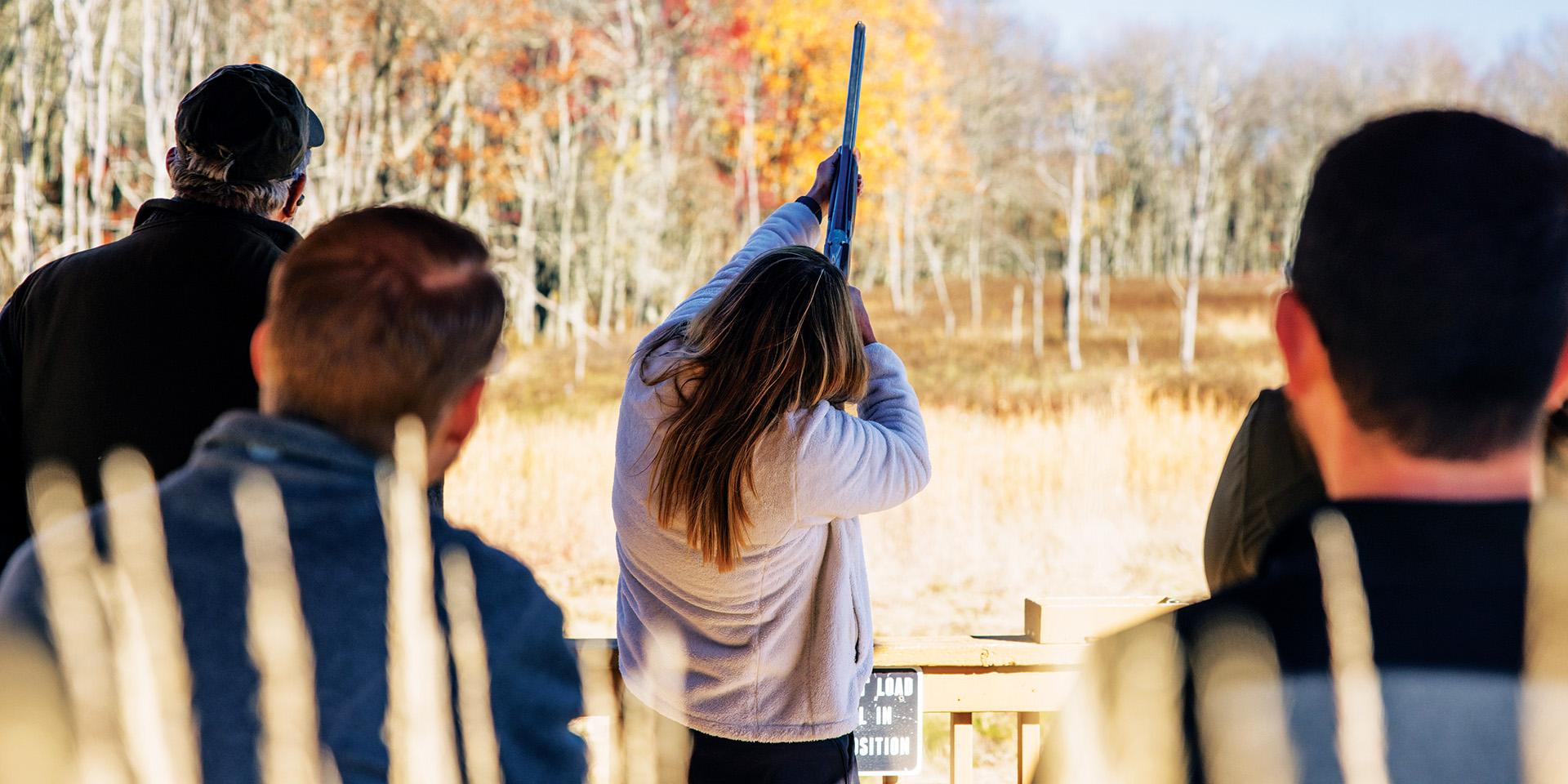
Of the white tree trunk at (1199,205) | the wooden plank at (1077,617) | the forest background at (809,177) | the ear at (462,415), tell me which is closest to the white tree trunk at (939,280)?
the forest background at (809,177)

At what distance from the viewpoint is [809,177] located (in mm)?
11758

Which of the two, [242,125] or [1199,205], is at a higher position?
[242,125]

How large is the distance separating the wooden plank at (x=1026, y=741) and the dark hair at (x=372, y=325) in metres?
1.38

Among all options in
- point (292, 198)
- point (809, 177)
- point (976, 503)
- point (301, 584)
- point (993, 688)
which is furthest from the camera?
point (809, 177)

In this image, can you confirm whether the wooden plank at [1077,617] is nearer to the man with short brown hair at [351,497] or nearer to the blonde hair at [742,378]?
the blonde hair at [742,378]

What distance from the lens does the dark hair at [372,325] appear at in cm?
75

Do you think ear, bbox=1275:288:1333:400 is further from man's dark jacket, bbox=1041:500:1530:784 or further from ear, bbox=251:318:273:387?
ear, bbox=251:318:273:387

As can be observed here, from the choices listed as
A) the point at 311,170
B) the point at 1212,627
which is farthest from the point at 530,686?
the point at 311,170

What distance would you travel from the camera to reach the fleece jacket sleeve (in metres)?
1.36

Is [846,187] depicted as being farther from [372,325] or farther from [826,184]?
[372,325]

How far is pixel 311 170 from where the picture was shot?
27.5ft

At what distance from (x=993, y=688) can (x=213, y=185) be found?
1.45 metres

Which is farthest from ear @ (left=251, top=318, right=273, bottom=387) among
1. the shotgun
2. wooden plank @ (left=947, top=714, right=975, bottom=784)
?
wooden plank @ (left=947, top=714, right=975, bottom=784)

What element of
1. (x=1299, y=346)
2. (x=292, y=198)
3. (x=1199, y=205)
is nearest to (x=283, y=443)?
(x=1299, y=346)
